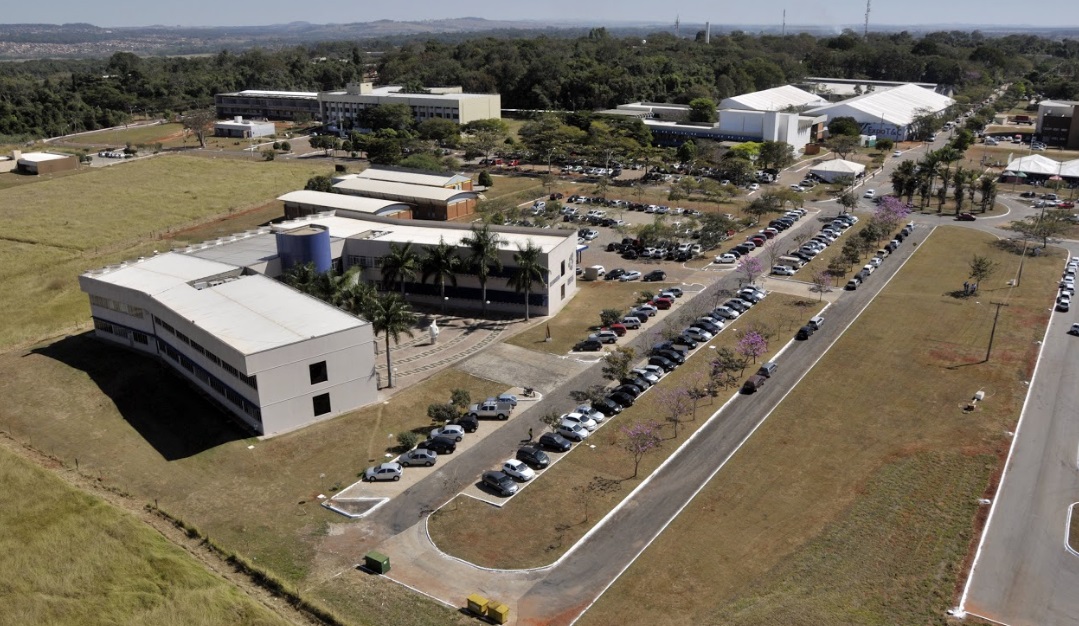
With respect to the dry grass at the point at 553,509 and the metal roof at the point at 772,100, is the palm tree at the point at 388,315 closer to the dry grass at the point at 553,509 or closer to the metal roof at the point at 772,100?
the dry grass at the point at 553,509

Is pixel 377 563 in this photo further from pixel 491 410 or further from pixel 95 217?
pixel 95 217

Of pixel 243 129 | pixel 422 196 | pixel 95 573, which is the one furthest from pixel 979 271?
pixel 243 129

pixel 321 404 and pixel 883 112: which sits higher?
pixel 883 112

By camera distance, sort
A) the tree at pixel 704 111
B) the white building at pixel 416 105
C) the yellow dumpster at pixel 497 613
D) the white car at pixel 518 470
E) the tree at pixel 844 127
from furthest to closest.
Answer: the white building at pixel 416 105 → the tree at pixel 704 111 → the tree at pixel 844 127 → the white car at pixel 518 470 → the yellow dumpster at pixel 497 613

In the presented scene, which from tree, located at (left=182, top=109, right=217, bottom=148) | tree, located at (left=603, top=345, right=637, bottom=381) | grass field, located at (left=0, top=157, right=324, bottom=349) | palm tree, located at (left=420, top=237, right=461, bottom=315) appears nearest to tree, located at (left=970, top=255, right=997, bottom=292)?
tree, located at (left=603, top=345, right=637, bottom=381)

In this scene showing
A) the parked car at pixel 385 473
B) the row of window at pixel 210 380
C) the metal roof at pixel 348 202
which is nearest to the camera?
the parked car at pixel 385 473

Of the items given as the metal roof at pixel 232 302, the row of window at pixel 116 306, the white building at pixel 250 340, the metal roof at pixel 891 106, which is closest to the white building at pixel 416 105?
the metal roof at pixel 891 106

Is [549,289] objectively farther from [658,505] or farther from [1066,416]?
[1066,416]
